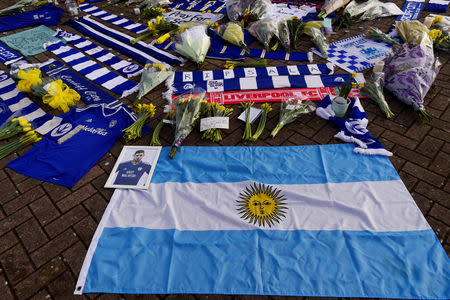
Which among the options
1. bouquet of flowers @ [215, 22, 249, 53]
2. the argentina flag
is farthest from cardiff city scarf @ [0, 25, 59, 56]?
the argentina flag

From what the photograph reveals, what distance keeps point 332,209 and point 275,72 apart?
2896 millimetres

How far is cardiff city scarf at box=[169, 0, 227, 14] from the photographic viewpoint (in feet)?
24.8

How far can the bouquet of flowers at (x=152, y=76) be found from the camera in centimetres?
479

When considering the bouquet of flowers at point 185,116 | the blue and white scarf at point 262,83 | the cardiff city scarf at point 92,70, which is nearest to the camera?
the bouquet of flowers at point 185,116

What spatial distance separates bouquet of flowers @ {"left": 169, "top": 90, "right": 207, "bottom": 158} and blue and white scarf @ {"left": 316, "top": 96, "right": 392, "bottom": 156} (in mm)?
1817

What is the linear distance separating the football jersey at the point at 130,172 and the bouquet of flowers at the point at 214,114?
92cm


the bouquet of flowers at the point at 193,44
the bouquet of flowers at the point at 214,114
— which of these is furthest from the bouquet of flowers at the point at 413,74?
the bouquet of flowers at the point at 193,44

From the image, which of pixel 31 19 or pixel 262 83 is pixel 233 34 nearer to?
pixel 262 83

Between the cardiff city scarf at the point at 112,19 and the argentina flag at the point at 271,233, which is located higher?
the cardiff city scarf at the point at 112,19

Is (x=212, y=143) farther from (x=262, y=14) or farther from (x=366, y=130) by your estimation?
(x=262, y=14)

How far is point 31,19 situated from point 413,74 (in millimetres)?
8894

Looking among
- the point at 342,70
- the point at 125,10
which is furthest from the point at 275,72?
the point at 125,10

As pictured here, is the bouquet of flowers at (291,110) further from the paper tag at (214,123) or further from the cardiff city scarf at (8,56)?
the cardiff city scarf at (8,56)

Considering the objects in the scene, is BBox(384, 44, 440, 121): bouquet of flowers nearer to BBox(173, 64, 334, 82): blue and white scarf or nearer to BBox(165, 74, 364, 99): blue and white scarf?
BBox(165, 74, 364, 99): blue and white scarf
